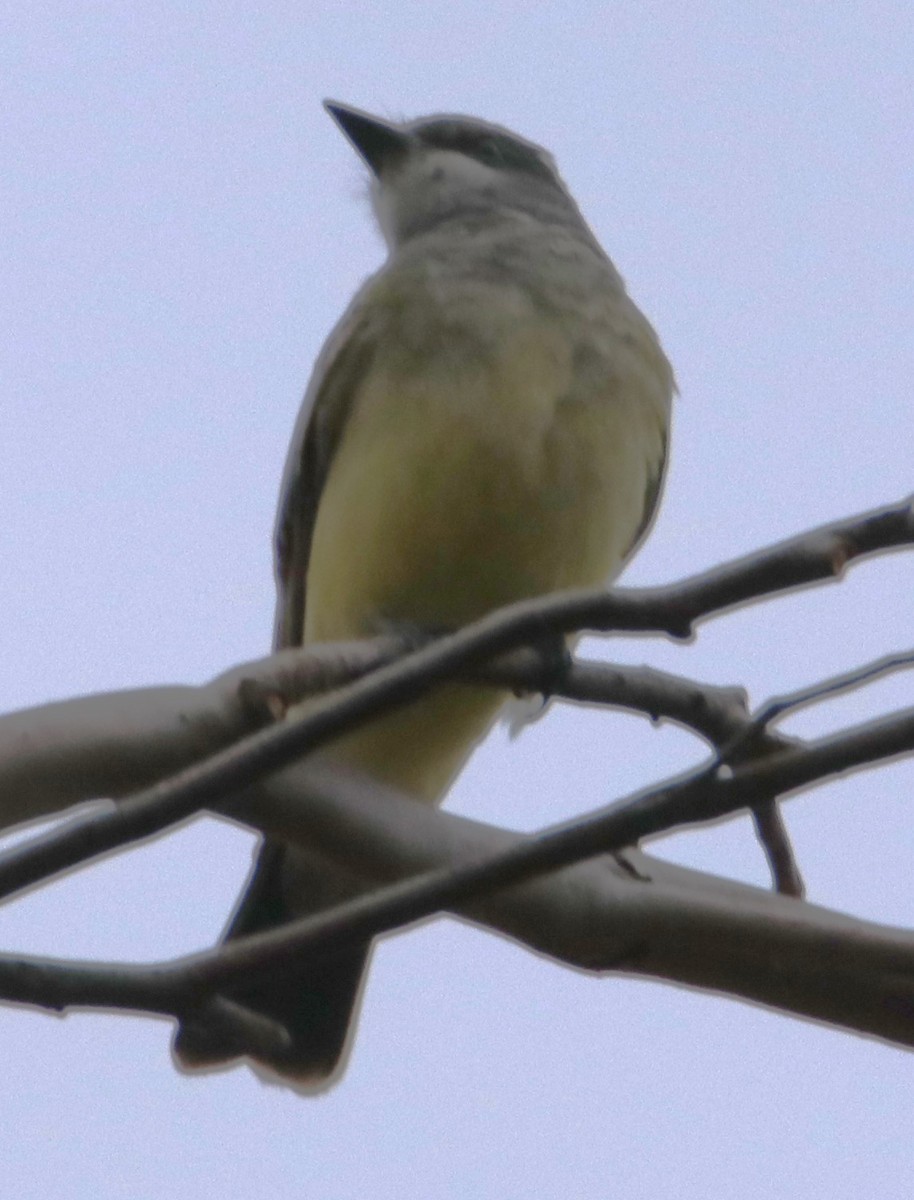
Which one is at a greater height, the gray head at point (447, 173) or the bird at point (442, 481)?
the gray head at point (447, 173)

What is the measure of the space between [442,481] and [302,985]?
1.15 m

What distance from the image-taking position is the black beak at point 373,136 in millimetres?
5117

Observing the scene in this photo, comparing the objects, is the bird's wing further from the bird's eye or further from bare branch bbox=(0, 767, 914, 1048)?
bare branch bbox=(0, 767, 914, 1048)

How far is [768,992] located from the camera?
7.34 feet

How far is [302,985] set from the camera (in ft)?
12.8

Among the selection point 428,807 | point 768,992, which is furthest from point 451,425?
point 768,992

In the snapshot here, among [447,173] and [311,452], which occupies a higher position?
[447,173]

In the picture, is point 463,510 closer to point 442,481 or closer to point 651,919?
point 442,481

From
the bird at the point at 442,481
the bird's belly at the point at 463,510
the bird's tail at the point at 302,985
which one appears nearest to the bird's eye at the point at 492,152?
the bird at the point at 442,481

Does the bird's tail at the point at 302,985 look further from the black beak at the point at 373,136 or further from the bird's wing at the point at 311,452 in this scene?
the black beak at the point at 373,136

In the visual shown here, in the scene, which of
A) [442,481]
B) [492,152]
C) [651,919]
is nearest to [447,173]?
[492,152]

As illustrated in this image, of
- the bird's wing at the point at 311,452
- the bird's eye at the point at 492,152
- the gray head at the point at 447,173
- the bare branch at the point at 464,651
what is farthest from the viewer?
the bird's eye at the point at 492,152

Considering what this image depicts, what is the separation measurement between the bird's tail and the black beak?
227cm

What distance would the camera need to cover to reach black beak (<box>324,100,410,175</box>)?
512 cm
